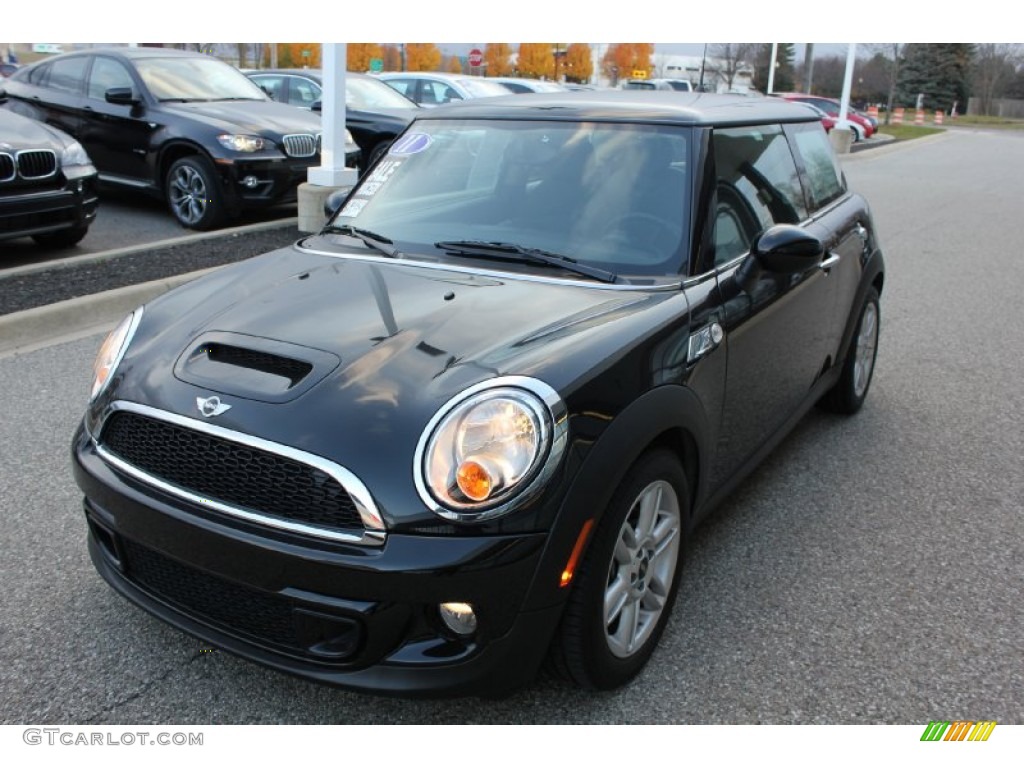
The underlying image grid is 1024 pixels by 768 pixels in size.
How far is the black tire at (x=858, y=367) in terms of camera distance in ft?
15.5

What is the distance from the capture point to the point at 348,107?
11.6 m

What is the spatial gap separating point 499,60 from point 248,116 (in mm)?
63311

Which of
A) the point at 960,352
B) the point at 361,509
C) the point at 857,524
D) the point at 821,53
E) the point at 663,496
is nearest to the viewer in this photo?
the point at 361,509

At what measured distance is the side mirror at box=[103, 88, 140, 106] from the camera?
8.99 metres

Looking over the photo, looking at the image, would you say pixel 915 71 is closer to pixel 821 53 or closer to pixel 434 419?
pixel 821 53

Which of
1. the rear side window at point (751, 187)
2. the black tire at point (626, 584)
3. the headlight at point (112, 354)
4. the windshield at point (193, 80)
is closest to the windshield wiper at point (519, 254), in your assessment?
the rear side window at point (751, 187)

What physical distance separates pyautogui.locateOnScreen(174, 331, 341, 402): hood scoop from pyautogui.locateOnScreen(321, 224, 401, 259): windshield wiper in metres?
0.83

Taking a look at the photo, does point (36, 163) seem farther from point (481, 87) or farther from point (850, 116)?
point (850, 116)

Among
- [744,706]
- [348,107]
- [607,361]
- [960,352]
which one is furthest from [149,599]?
[348,107]

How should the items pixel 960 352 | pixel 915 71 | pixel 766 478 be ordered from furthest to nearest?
pixel 915 71 → pixel 960 352 → pixel 766 478

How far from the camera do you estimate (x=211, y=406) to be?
2.34 metres

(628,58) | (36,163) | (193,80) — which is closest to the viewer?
(36,163)

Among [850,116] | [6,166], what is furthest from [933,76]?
[6,166]

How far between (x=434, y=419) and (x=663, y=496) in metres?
0.81
